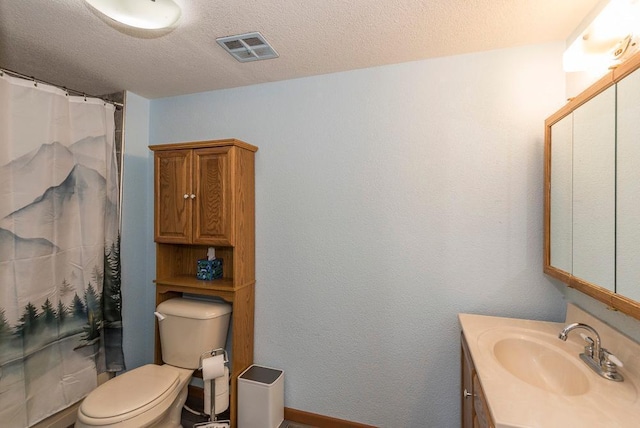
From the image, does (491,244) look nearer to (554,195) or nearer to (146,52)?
(554,195)

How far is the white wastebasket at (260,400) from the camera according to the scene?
1810mm

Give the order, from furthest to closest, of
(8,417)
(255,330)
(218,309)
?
(255,330)
(218,309)
(8,417)

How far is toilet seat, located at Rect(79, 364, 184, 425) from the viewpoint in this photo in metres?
1.43

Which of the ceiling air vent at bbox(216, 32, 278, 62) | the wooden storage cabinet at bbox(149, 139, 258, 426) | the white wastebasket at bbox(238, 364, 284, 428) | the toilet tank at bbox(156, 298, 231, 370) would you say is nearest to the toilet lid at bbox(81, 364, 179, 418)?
the toilet tank at bbox(156, 298, 231, 370)

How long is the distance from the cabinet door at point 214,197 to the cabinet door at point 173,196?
0.07m

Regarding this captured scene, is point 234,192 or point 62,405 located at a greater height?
point 234,192

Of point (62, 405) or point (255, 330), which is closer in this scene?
point (62, 405)

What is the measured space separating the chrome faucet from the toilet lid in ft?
6.50

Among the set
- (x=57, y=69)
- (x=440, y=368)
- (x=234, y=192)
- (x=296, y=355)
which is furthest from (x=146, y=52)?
(x=440, y=368)

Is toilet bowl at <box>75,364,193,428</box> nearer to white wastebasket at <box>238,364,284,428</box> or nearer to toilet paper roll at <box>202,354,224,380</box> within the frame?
toilet paper roll at <box>202,354,224,380</box>

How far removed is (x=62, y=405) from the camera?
71.0 inches

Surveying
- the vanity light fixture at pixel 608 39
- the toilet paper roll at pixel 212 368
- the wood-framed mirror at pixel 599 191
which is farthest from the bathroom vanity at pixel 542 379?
the toilet paper roll at pixel 212 368

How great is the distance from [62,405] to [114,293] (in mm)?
691

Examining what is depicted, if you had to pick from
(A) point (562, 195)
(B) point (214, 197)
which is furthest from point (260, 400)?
(A) point (562, 195)
